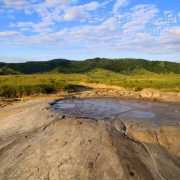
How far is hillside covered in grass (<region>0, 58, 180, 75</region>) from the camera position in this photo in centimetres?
11475

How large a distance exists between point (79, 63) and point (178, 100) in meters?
106

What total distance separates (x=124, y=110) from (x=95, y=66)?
105 meters

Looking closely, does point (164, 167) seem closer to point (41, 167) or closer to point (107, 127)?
point (107, 127)

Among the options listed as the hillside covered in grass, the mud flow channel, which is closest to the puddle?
the mud flow channel

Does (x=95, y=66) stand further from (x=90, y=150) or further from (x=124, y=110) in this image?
(x=90, y=150)

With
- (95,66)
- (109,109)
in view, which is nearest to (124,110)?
(109,109)

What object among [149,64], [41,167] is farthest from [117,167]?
[149,64]

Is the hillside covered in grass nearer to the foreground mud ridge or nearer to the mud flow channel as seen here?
the mud flow channel

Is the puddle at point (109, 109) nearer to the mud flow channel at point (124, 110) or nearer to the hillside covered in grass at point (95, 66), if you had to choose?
the mud flow channel at point (124, 110)

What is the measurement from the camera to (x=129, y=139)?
13914 mm

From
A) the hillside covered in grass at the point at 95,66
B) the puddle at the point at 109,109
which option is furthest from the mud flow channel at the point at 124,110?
the hillside covered in grass at the point at 95,66

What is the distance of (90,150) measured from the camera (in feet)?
42.0

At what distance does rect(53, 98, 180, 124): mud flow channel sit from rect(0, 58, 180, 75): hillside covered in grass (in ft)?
289

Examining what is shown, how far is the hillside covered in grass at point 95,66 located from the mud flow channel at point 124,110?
87972 mm
